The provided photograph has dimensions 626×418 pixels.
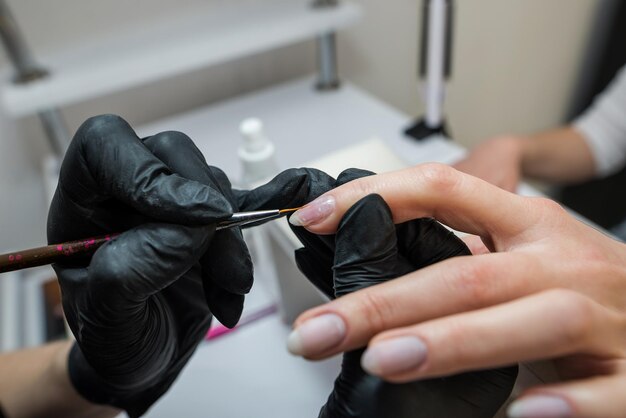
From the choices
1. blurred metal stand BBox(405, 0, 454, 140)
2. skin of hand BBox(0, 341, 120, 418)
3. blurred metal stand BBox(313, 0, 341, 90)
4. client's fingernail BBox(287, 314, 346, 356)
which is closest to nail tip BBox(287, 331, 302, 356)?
client's fingernail BBox(287, 314, 346, 356)

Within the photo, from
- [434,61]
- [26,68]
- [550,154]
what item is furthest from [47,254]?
[550,154]

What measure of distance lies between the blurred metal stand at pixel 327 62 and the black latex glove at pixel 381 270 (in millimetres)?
657

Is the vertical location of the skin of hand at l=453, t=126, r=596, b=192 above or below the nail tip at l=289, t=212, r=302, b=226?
below

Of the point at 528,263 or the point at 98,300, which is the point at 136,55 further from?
the point at 528,263

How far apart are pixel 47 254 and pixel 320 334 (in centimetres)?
22

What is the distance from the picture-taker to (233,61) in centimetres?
96

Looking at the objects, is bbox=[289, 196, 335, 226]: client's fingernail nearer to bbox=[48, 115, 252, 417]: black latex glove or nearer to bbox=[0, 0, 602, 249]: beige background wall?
bbox=[48, 115, 252, 417]: black latex glove

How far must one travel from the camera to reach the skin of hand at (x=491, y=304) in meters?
0.27

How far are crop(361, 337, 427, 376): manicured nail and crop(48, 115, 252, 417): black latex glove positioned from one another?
128mm

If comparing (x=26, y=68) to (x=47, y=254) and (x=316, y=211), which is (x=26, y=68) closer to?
(x=47, y=254)

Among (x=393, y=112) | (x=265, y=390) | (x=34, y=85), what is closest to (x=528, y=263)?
(x=265, y=390)

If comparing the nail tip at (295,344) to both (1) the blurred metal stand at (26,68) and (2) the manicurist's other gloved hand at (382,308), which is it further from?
(1) the blurred metal stand at (26,68)

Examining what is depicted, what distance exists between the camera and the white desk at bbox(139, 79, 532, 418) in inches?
16.6

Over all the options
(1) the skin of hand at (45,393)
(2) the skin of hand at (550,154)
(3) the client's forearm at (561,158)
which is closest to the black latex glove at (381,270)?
(1) the skin of hand at (45,393)
